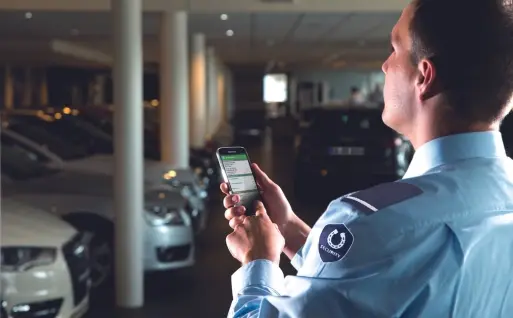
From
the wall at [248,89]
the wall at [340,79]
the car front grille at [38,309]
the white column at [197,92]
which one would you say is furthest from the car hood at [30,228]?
the wall at [248,89]

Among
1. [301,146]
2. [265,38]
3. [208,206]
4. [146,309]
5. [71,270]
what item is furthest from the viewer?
[265,38]

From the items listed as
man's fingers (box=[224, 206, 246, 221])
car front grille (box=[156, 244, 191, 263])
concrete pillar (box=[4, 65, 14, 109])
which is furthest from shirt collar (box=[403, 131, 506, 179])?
concrete pillar (box=[4, 65, 14, 109])

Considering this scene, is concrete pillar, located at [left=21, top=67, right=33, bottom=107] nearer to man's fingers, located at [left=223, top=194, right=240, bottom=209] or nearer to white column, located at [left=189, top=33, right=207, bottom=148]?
white column, located at [left=189, top=33, right=207, bottom=148]

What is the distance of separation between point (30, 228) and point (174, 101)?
5582 mm

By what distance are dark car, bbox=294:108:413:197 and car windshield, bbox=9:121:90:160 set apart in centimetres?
294

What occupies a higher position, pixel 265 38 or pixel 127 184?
pixel 265 38

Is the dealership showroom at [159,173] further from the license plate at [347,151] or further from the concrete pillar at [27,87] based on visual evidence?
the concrete pillar at [27,87]

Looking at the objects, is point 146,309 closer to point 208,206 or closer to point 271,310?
point 208,206

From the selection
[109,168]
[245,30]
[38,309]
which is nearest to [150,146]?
[245,30]

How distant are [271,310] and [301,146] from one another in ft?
31.5

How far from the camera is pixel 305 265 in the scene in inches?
48.0

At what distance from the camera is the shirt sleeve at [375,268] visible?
3.69 feet

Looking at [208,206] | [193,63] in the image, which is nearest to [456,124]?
[208,206]

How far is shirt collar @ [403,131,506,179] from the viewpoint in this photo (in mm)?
1240
